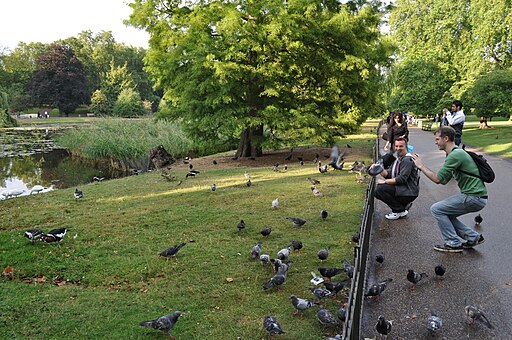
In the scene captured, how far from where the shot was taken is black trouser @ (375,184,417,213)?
7.34 metres

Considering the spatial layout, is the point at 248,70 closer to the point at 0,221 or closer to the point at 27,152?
the point at 0,221

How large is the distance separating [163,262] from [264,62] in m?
11.9

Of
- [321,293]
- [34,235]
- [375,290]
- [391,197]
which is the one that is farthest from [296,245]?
[34,235]

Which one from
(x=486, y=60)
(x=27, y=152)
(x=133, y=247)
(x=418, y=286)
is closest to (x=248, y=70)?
(x=133, y=247)

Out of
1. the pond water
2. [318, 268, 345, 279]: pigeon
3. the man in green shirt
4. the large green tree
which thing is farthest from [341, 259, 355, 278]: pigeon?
the pond water

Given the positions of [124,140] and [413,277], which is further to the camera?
[124,140]

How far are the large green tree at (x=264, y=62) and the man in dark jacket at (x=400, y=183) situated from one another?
27.7ft

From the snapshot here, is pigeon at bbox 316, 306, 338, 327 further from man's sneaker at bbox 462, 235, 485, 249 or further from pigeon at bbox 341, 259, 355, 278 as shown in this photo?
man's sneaker at bbox 462, 235, 485, 249

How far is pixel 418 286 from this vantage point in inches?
195

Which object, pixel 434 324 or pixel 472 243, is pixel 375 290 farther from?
pixel 472 243

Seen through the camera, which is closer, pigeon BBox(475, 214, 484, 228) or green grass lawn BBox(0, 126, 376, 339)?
green grass lawn BBox(0, 126, 376, 339)

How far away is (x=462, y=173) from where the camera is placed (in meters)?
5.64

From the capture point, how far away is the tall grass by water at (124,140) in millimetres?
22375

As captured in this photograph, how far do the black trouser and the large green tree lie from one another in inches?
334
